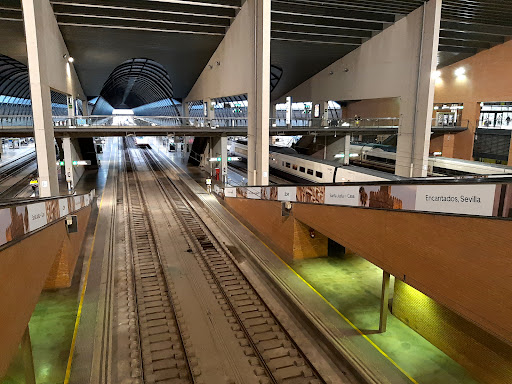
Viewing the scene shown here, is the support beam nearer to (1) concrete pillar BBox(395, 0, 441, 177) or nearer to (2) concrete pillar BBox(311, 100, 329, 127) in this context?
(1) concrete pillar BBox(395, 0, 441, 177)

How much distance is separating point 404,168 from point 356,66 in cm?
852

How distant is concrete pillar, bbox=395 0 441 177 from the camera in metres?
19.7

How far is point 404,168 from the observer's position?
22.0 m

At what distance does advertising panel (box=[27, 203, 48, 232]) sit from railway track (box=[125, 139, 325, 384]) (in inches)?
103

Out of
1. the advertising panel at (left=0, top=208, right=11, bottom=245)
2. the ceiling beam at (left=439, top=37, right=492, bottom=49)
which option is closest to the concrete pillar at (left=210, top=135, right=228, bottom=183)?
the ceiling beam at (left=439, top=37, right=492, bottom=49)

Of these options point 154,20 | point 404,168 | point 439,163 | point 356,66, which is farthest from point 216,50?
point 439,163

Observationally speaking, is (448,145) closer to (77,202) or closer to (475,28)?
(475,28)

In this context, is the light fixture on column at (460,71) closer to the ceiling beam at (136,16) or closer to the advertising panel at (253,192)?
the ceiling beam at (136,16)

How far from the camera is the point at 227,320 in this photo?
739 centimetres

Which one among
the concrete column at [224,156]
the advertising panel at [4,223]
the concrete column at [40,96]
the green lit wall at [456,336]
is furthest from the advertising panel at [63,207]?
the concrete column at [224,156]

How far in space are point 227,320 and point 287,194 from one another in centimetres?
440

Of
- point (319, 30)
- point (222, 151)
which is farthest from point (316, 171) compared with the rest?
point (319, 30)

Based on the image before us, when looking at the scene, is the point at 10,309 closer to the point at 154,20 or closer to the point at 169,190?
the point at 169,190

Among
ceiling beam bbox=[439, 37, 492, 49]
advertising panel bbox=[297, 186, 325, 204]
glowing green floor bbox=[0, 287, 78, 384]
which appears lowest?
glowing green floor bbox=[0, 287, 78, 384]
